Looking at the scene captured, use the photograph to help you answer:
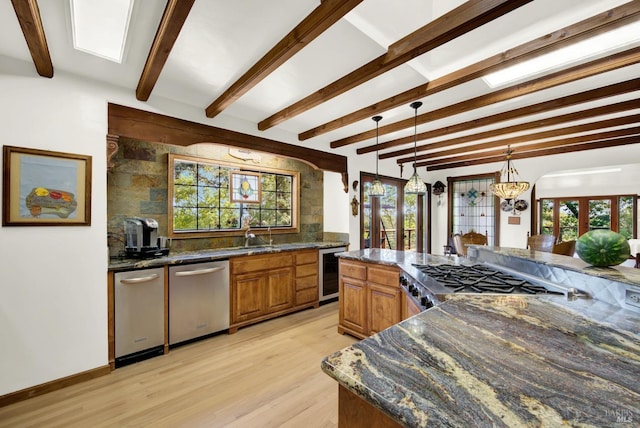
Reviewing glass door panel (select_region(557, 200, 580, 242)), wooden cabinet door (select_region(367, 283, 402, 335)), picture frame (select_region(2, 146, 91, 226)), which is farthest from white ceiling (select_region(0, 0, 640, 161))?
glass door panel (select_region(557, 200, 580, 242))

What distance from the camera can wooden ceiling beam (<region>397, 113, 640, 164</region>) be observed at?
10.6 ft

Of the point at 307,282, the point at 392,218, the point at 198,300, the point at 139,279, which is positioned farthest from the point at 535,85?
the point at 139,279

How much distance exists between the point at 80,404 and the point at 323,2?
120 inches

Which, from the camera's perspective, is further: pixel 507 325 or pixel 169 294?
Answer: pixel 169 294

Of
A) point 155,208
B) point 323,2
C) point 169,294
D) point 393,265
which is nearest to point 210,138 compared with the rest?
point 155,208

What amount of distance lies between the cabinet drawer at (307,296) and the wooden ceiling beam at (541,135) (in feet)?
10.3

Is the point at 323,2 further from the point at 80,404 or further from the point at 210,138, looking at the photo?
the point at 80,404

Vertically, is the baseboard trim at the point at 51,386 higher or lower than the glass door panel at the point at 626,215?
lower

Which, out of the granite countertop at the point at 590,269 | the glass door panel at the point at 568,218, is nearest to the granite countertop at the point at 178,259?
the granite countertop at the point at 590,269

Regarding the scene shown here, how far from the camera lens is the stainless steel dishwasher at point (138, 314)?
2.39 m

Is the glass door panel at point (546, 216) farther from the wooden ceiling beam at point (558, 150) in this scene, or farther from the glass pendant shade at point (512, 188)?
the glass pendant shade at point (512, 188)

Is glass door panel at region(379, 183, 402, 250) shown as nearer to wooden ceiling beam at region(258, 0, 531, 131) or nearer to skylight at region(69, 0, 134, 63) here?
wooden ceiling beam at region(258, 0, 531, 131)

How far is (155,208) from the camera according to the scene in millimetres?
3078

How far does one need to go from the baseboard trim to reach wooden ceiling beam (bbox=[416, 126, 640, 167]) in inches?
212
